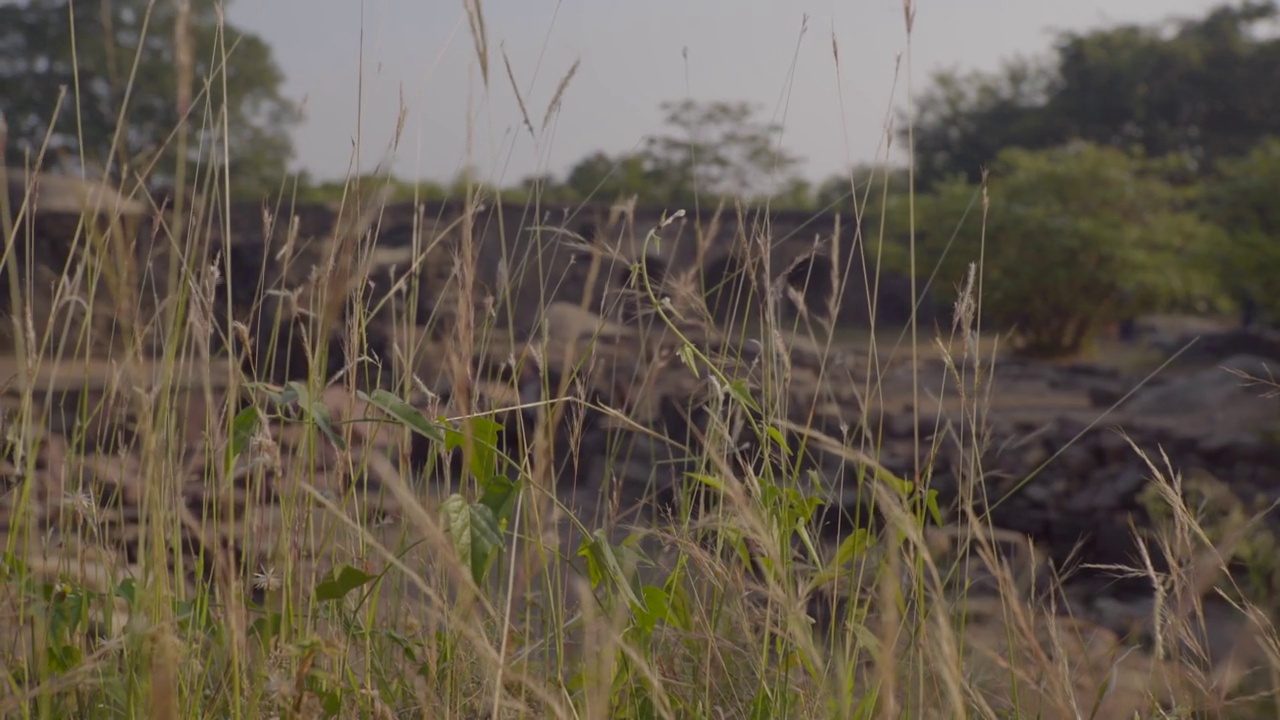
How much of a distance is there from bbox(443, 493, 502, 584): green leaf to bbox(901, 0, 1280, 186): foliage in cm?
2226

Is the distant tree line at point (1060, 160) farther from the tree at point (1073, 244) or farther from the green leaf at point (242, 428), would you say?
the green leaf at point (242, 428)

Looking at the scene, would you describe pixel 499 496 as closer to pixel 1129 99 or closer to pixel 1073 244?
pixel 1073 244

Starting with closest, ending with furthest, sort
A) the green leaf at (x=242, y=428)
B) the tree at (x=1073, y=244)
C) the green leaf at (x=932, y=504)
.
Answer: the green leaf at (x=242, y=428)
the green leaf at (x=932, y=504)
the tree at (x=1073, y=244)

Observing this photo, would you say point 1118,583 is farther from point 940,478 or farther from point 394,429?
point 394,429

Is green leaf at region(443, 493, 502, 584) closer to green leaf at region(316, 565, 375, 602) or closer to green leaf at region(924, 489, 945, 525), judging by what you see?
green leaf at region(316, 565, 375, 602)

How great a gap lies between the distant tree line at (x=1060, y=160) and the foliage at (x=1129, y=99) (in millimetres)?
30

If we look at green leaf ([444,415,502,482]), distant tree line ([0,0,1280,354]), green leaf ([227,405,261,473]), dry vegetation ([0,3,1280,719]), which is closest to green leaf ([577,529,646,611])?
dry vegetation ([0,3,1280,719])

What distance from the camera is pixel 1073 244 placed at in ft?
42.8

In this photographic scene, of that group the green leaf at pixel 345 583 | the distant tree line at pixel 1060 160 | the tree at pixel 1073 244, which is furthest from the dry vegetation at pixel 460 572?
the tree at pixel 1073 244

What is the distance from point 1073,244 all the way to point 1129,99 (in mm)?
12118

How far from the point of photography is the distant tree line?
1076 centimetres

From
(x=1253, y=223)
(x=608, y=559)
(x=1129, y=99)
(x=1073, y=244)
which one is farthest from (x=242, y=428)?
(x=1129, y=99)

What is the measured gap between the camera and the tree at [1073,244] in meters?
13.2

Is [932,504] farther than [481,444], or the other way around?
[932,504]
